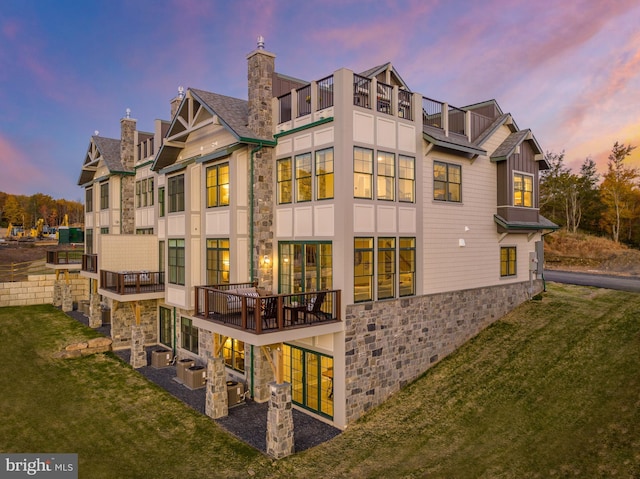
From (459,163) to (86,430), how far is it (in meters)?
15.2

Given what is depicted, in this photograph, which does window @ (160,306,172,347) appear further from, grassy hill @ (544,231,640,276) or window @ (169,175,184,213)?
grassy hill @ (544,231,640,276)

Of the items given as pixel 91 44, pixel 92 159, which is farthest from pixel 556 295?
pixel 91 44

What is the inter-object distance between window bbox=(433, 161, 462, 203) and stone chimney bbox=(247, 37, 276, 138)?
6148 mm

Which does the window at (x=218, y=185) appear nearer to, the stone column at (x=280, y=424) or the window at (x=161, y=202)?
the window at (x=161, y=202)

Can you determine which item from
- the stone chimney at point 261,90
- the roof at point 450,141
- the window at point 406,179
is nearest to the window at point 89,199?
the stone chimney at point 261,90

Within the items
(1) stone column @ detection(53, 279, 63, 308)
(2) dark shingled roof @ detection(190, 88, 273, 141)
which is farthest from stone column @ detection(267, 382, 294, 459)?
A: (1) stone column @ detection(53, 279, 63, 308)

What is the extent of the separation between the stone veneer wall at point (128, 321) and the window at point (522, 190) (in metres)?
18.2

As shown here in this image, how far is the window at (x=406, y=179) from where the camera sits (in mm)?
12812

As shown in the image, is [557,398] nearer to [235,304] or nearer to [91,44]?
[235,304]

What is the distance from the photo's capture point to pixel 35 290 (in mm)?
27672

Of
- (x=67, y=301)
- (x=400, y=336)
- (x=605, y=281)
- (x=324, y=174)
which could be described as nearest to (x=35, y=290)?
(x=67, y=301)

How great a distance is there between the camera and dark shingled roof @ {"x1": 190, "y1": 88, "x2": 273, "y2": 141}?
43.2ft

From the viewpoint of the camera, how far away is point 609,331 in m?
13.6

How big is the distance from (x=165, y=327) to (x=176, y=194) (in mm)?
7067
